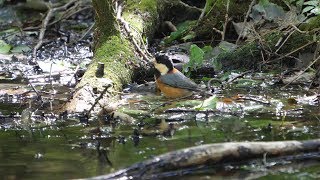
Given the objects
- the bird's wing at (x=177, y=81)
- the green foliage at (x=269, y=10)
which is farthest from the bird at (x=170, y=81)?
the green foliage at (x=269, y=10)

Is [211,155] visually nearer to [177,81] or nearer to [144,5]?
[177,81]

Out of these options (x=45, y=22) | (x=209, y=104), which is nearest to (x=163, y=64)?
(x=209, y=104)

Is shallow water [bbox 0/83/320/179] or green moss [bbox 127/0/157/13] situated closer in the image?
shallow water [bbox 0/83/320/179]

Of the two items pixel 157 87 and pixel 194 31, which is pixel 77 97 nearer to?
pixel 157 87

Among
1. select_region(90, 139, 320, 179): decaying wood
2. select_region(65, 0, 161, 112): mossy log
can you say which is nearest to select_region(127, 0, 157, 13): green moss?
select_region(65, 0, 161, 112): mossy log

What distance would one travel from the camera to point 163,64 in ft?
20.8

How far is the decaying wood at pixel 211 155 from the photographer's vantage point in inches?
138

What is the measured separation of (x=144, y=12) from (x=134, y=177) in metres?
5.43

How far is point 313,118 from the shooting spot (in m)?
5.07

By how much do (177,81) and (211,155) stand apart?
2.49 m

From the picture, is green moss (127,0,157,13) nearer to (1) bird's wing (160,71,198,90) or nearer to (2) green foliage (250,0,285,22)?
(2) green foliage (250,0,285,22)

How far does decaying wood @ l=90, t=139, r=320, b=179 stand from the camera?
350cm

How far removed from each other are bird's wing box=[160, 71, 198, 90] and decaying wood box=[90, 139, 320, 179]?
2.22 metres

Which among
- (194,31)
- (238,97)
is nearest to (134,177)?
(238,97)
